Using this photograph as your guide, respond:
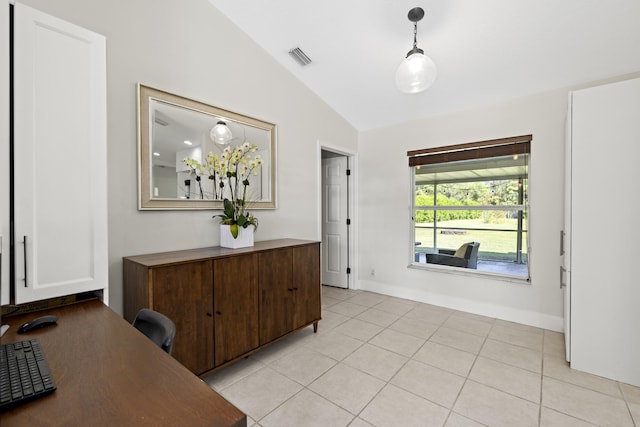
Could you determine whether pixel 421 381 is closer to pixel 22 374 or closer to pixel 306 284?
pixel 306 284

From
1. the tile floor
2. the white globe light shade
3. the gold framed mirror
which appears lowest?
the tile floor

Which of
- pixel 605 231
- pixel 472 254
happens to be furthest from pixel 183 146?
pixel 472 254

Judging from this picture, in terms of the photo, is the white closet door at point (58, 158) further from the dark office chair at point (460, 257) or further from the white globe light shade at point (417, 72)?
the dark office chair at point (460, 257)

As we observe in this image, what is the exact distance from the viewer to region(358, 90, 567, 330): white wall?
9.92 feet

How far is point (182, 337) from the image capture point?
192 centimetres

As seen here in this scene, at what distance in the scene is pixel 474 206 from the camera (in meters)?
3.58

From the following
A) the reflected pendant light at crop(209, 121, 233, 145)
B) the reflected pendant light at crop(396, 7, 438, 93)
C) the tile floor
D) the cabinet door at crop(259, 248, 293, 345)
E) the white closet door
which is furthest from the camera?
the reflected pendant light at crop(209, 121, 233, 145)

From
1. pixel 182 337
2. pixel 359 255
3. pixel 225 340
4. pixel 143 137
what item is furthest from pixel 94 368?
pixel 359 255

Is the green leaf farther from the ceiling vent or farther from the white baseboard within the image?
the white baseboard

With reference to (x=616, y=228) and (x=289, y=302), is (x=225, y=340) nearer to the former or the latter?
(x=289, y=302)

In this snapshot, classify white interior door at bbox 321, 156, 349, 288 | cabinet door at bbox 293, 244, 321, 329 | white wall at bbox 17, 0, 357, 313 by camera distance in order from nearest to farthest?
white wall at bbox 17, 0, 357, 313 < cabinet door at bbox 293, 244, 321, 329 < white interior door at bbox 321, 156, 349, 288

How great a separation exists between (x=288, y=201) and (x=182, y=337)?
1.83 m

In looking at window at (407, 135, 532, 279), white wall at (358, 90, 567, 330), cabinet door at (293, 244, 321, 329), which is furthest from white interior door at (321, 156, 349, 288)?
cabinet door at (293, 244, 321, 329)

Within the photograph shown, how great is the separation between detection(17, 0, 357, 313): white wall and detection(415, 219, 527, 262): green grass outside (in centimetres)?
177
